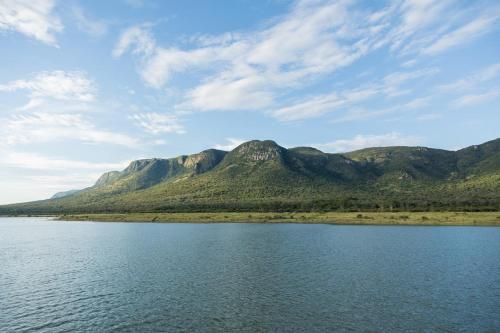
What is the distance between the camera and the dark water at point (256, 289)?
35.0m

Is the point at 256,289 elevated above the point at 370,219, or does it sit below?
below

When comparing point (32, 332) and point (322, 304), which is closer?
point (32, 332)

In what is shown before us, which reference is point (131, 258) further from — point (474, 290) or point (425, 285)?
point (474, 290)

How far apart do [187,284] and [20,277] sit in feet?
88.4

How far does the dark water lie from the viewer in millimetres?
34969

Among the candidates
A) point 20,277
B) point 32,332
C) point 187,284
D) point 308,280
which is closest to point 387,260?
point 308,280

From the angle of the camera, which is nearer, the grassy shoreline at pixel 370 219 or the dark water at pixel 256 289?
the dark water at pixel 256 289

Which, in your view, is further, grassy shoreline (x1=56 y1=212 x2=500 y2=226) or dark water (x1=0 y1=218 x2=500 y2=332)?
grassy shoreline (x1=56 y1=212 x2=500 y2=226)

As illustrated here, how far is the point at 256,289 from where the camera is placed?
47.5 metres

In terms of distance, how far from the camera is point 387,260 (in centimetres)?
6669

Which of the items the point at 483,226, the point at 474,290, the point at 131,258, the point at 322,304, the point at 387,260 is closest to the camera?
the point at 322,304

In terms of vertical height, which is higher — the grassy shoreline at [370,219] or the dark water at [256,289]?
the grassy shoreline at [370,219]

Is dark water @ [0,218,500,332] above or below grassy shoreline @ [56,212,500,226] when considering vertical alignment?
below

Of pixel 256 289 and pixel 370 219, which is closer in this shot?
pixel 256 289
